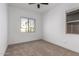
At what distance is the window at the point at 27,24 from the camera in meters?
5.18

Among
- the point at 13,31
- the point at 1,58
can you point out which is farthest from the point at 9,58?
the point at 13,31

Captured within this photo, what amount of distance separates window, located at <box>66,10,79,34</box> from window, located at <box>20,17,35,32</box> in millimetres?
2974

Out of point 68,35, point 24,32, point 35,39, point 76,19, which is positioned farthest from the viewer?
point 35,39

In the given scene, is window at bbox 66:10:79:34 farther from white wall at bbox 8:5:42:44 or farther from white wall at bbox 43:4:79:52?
white wall at bbox 8:5:42:44

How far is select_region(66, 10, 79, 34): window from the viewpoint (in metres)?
3.16

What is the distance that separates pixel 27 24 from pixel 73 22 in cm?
336

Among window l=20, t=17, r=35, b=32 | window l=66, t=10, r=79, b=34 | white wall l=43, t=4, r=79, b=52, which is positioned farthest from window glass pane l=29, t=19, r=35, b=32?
window l=66, t=10, r=79, b=34

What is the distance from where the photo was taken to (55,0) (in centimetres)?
76

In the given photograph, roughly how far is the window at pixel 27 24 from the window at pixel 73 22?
2974mm

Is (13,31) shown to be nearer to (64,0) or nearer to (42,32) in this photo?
(42,32)

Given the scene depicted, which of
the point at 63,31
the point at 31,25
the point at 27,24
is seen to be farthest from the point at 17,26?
the point at 63,31

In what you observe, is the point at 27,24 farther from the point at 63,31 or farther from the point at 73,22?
the point at 73,22

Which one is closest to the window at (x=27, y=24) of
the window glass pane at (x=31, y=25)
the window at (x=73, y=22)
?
the window glass pane at (x=31, y=25)

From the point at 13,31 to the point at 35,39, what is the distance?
1967 mm
